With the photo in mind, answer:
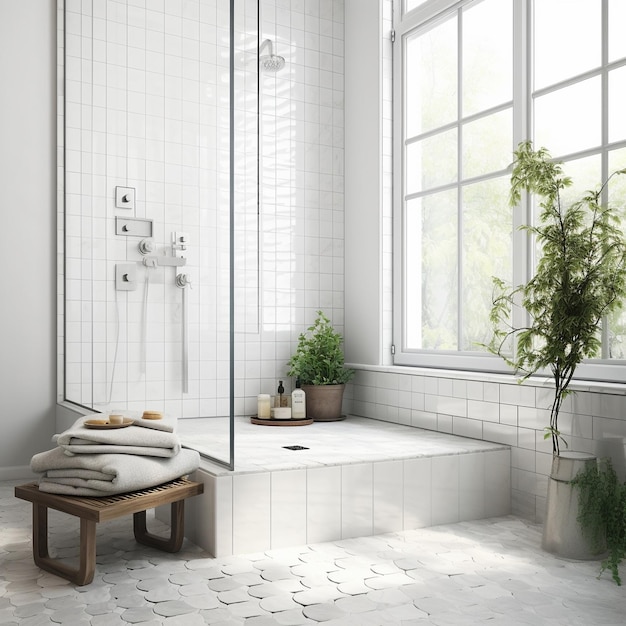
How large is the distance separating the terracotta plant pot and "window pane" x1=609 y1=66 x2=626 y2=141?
6.19 ft

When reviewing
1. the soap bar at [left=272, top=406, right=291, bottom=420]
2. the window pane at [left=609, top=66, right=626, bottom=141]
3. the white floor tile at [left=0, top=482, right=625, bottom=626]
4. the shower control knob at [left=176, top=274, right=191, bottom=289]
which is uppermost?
the window pane at [left=609, top=66, right=626, bottom=141]

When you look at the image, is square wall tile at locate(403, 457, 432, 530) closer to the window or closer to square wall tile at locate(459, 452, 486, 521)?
square wall tile at locate(459, 452, 486, 521)

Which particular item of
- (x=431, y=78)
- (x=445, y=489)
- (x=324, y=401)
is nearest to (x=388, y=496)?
(x=445, y=489)

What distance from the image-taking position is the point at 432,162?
146 inches

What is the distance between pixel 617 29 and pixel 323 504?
2120mm

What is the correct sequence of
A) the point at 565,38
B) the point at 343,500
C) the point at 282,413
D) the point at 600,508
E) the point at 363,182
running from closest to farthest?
the point at 600,508, the point at 343,500, the point at 565,38, the point at 282,413, the point at 363,182

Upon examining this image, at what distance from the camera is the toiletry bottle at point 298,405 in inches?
147

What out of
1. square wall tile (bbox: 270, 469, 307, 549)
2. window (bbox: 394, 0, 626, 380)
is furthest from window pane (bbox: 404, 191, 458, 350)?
square wall tile (bbox: 270, 469, 307, 549)

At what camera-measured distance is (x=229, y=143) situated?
2514 mm

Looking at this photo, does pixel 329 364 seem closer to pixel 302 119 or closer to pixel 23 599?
pixel 302 119

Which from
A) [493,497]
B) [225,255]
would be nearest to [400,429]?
[493,497]

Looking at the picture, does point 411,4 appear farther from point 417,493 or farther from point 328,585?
point 328,585

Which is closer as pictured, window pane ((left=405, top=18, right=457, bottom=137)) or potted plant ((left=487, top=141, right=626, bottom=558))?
potted plant ((left=487, top=141, right=626, bottom=558))

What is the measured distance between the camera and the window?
9.15 feet
